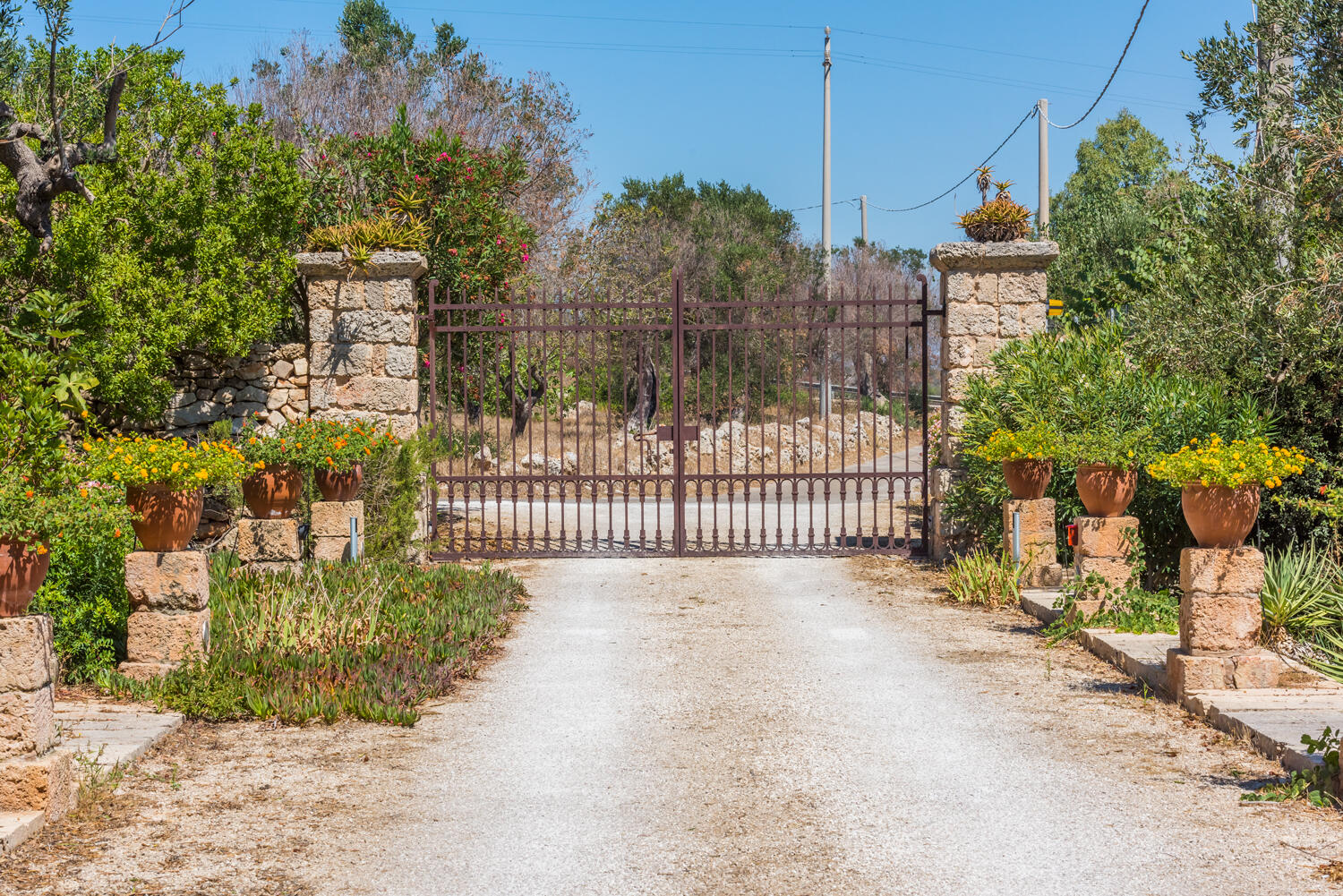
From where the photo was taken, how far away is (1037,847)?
145 inches

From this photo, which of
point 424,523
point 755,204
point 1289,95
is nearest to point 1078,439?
point 1289,95

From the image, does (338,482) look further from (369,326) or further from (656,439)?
(656,439)

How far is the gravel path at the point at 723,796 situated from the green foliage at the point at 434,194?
568cm

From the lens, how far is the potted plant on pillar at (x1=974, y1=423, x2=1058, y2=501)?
7.97m

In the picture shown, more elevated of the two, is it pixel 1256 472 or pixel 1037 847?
pixel 1256 472

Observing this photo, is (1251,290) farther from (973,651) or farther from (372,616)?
(372,616)

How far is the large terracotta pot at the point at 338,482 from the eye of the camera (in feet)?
27.3

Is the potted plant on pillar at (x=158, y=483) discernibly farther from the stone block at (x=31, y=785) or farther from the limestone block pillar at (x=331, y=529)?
the limestone block pillar at (x=331, y=529)

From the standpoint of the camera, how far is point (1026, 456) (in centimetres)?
813

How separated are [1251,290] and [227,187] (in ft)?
26.6

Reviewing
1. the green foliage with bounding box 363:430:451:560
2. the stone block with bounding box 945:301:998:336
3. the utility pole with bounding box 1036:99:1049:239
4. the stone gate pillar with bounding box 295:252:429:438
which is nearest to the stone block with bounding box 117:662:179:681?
the green foliage with bounding box 363:430:451:560

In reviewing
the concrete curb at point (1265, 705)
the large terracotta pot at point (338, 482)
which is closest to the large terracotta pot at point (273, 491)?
the large terracotta pot at point (338, 482)

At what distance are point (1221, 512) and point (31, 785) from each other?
16.2 ft

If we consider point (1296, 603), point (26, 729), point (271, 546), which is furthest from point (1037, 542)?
point (26, 729)
